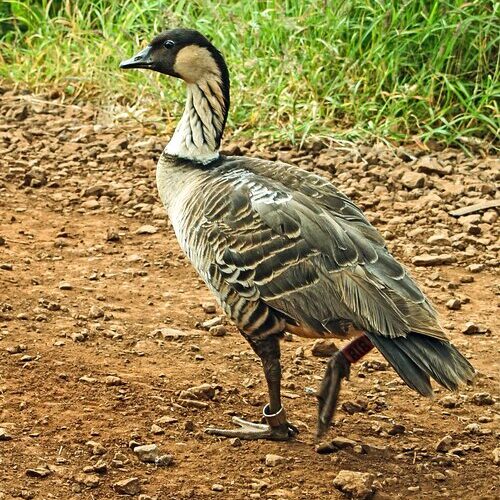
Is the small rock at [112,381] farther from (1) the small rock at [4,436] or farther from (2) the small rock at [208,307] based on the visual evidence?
(2) the small rock at [208,307]

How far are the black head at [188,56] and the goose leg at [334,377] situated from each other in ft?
5.67

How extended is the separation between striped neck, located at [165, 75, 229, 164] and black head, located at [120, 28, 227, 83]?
4cm

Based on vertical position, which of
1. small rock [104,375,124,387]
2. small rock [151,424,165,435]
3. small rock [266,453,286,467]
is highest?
small rock [266,453,286,467]

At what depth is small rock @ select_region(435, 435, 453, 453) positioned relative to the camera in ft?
16.3

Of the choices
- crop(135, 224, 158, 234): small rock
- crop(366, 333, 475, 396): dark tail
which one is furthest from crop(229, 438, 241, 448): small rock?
crop(135, 224, 158, 234): small rock

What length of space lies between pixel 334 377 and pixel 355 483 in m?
0.48

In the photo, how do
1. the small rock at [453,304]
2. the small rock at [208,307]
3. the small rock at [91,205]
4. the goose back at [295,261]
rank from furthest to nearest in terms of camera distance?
the small rock at [91,205] < the small rock at [453,304] < the small rock at [208,307] < the goose back at [295,261]

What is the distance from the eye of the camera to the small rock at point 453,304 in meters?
6.56

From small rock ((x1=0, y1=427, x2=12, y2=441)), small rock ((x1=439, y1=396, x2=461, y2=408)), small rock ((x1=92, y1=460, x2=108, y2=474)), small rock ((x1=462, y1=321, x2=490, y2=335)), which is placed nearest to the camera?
small rock ((x1=92, y1=460, x2=108, y2=474))

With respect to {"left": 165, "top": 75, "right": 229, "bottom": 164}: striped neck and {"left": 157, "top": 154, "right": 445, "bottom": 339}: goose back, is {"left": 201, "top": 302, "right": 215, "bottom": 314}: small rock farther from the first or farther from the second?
{"left": 157, "top": 154, "right": 445, "bottom": 339}: goose back

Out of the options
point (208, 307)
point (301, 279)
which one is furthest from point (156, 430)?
point (208, 307)

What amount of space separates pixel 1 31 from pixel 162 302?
17.3 feet

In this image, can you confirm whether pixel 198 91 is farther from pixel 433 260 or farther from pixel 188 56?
pixel 433 260

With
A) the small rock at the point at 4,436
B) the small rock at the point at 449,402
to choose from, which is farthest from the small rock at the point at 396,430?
the small rock at the point at 4,436
